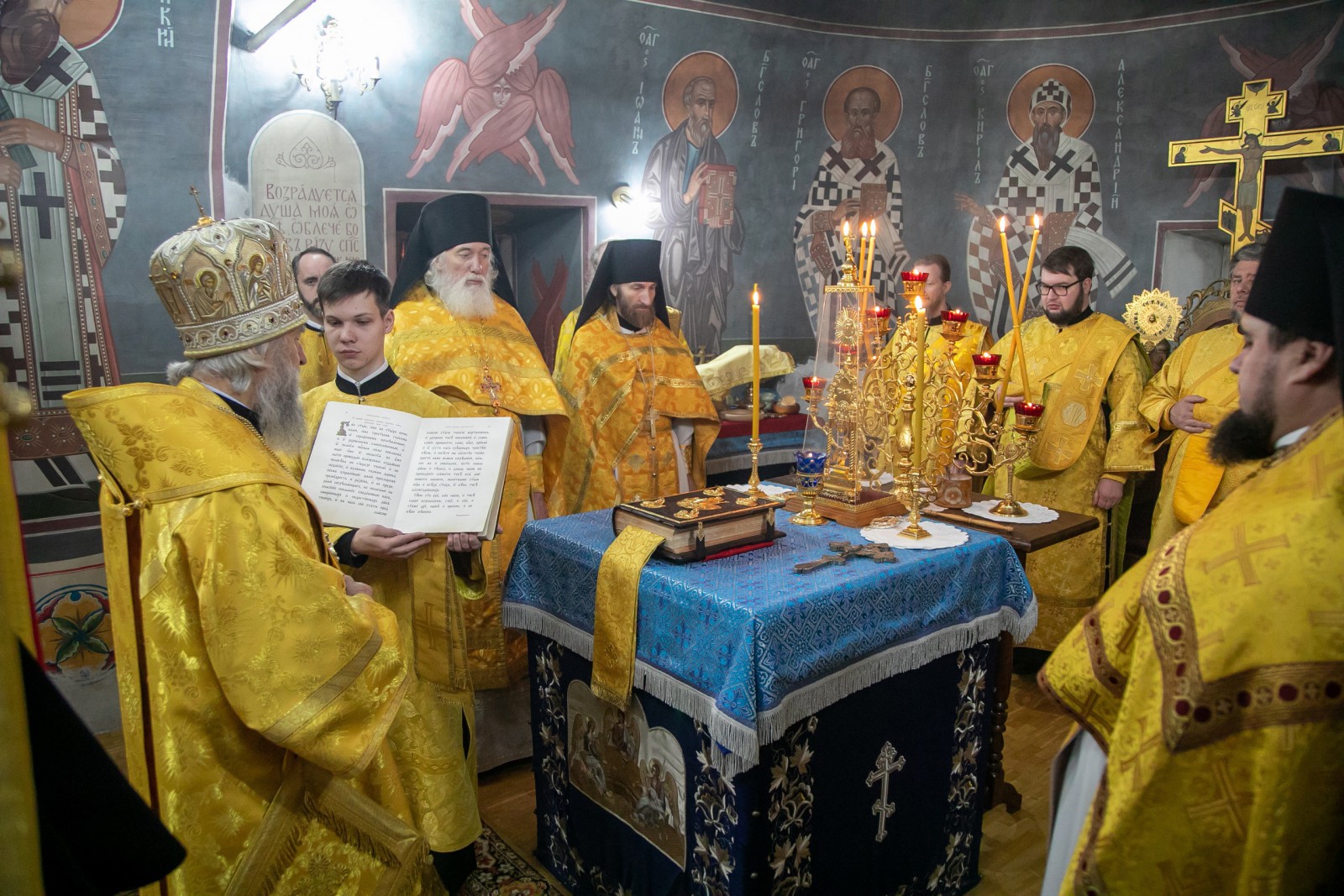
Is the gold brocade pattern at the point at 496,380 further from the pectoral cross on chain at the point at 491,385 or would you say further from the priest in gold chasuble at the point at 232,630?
the priest in gold chasuble at the point at 232,630

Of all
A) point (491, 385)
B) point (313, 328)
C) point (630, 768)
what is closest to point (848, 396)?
point (630, 768)

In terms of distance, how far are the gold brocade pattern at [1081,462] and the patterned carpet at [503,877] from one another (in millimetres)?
3035

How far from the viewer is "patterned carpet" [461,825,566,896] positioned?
299 centimetres

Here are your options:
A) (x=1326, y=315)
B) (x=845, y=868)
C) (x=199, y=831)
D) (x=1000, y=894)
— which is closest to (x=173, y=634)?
(x=199, y=831)

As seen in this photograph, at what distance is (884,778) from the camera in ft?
8.55

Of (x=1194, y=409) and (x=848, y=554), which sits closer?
(x=848, y=554)

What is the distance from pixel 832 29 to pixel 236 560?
23.0 ft

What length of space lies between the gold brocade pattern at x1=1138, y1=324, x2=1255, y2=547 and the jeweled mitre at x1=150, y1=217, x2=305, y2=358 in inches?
159

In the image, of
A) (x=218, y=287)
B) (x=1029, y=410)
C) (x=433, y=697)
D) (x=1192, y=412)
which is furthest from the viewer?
(x=1192, y=412)

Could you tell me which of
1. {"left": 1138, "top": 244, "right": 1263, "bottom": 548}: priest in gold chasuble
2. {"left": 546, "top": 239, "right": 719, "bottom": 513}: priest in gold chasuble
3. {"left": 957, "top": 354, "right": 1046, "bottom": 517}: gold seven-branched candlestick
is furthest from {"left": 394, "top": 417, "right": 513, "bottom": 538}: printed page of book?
{"left": 1138, "top": 244, "right": 1263, "bottom": 548}: priest in gold chasuble

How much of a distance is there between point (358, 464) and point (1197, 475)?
3.91m

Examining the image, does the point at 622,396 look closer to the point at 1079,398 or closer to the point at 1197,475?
the point at 1079,398

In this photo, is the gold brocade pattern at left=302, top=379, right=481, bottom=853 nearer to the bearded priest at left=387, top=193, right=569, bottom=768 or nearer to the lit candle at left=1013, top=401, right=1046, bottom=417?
the bearded priest at left=387, top=193, right=569, bottom=768

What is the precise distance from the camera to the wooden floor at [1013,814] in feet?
10.1
